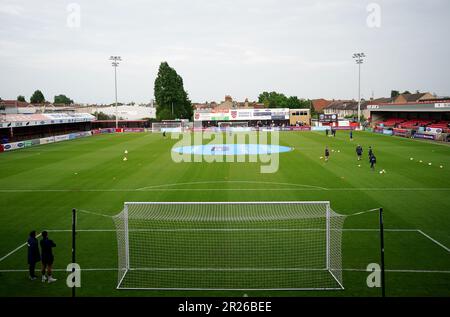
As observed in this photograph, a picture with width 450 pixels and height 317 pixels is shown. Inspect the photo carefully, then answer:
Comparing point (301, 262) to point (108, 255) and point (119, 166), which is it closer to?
point (108, 255)

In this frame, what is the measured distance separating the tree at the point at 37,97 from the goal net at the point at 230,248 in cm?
19574

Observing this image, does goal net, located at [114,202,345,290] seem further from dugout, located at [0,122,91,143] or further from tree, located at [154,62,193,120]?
tree, located at [154,62,193,120]

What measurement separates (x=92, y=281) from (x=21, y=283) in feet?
6.77

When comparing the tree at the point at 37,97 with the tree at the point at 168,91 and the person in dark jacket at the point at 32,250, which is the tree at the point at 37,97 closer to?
the tree at the point at 168,91

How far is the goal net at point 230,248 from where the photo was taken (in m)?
11.9

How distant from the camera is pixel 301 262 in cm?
1318

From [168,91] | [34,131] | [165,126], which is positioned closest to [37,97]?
[168,91]

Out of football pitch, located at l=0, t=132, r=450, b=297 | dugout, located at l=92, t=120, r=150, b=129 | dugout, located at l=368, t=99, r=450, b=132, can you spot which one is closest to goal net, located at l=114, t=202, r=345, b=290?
football pitch, located at l=0, t=132, r=450, b=297

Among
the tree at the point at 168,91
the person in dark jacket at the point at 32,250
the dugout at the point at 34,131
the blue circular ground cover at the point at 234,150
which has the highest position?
→ the tree at the point at 168,91

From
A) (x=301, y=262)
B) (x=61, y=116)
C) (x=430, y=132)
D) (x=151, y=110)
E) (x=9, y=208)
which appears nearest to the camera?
(x=301, y=262)

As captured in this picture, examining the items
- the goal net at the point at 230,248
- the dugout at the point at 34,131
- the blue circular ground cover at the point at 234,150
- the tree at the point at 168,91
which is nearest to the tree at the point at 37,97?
the tree at the point at 168,91

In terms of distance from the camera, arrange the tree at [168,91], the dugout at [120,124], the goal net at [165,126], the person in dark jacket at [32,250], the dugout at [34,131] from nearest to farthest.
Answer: the person in dark jacket at [32,250] → the dugout at [34,131] → the goal net at [165,126] → the dugout at [120,124] → the tree at [168,91]

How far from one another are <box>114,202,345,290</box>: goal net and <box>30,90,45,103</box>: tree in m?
196
